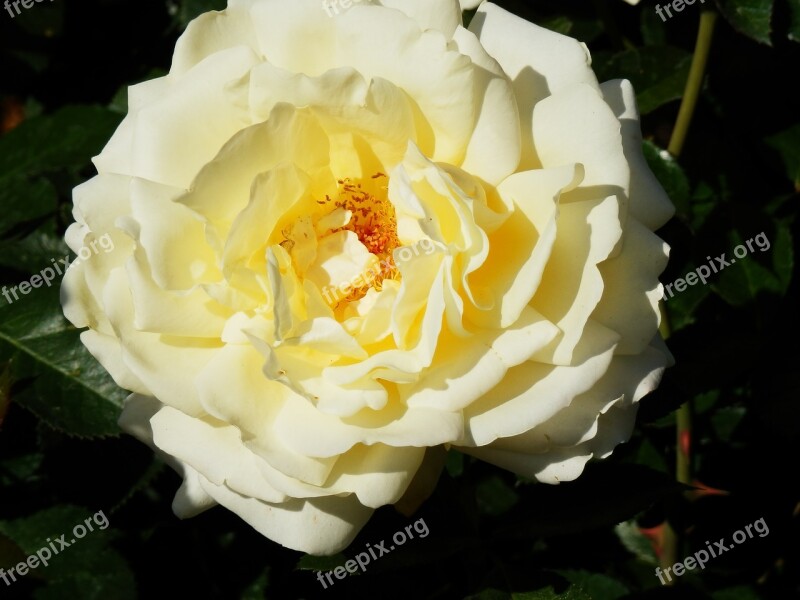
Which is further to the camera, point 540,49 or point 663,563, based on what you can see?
point 663,563

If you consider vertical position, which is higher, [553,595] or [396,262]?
[396,262]

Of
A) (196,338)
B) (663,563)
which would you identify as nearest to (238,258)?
(196,338)

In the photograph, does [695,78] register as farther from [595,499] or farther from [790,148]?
[595,499]

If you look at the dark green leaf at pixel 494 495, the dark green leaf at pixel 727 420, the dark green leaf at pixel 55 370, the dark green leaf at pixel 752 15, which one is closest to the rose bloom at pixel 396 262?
the dark green leaf at pixel 55 370

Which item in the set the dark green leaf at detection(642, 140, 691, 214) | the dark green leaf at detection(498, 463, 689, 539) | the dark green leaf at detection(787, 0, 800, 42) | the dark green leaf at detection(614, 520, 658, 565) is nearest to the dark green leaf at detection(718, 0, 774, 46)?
the dark green leaf at detection(787, 0, 800, 42)

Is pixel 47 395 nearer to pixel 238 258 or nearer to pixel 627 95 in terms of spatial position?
pixel 238 258

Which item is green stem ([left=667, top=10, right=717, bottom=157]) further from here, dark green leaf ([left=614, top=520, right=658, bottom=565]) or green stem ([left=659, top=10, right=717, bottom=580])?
dark green leaf ([left=614, top=520, right=658, bottom=565])

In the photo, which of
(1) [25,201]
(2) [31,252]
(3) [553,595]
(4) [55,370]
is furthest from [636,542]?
(1) [25,201]
